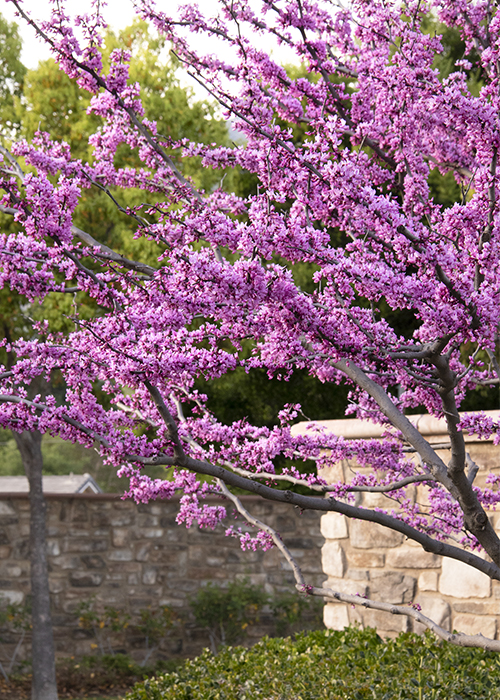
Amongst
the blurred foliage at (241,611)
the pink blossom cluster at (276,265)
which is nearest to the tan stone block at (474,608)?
the pink blossom cluster at (276,265)

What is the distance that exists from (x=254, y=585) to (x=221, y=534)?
74 centimetres

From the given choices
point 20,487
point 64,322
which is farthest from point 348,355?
point 20,487

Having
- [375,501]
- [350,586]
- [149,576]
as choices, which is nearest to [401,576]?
[350,586]

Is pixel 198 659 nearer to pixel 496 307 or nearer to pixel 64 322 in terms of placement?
pixel 496 307

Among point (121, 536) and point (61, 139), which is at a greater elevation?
point (61, 139)

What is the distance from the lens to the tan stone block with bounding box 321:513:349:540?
6074 millimetres

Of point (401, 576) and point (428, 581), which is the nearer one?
point (428, 581)

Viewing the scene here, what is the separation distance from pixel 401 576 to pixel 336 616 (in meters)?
0.75

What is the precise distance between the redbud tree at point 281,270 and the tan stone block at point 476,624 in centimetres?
148

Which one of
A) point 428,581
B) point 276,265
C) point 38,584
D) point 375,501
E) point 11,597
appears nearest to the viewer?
point 276,265

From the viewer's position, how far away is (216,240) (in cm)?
249

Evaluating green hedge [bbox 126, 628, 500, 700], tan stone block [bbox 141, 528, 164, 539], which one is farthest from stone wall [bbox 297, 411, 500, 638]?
tan stone block [bbox 141, 528, 164, 539]

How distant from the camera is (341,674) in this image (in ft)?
13.3

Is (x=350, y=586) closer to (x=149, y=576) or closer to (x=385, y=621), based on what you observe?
(x=385, y=621)
